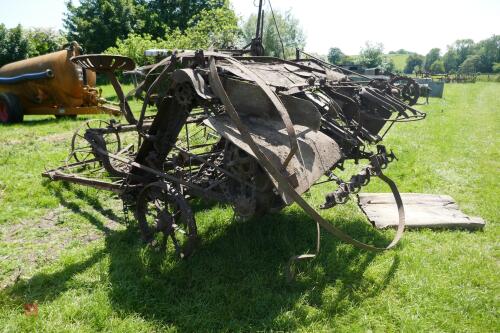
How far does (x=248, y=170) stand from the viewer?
11.0 feet

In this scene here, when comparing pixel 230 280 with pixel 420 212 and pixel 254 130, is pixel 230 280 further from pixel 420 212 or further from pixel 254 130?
pixel 420 212

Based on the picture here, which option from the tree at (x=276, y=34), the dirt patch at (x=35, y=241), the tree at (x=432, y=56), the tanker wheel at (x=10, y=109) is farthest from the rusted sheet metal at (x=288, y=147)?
the tree at (x=432, y=56)

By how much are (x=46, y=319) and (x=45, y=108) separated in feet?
34.0

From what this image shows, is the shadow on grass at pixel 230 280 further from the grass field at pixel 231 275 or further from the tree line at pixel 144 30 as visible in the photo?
the tree line at pixel 144 30

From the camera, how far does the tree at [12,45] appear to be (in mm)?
22062

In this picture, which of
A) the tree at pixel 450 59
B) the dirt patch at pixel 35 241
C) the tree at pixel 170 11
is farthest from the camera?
the tree at pixel 450 59

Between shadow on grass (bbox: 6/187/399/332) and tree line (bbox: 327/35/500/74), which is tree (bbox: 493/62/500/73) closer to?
tree line (bbox: 327/35/500/74)

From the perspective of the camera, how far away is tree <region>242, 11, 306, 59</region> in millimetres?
25469

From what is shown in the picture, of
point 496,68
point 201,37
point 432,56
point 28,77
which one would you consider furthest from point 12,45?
point 432,56

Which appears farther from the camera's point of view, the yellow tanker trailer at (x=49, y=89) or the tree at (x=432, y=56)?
the tree at (x=432, y=56)

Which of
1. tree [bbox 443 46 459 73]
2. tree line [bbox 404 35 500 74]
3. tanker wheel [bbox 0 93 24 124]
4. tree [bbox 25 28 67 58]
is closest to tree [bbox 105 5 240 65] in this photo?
tanker wheel [bbox 0 93 24 124]

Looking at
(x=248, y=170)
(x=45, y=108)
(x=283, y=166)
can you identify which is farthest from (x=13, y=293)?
(x=45, y=108)

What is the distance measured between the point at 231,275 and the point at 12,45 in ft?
81.0

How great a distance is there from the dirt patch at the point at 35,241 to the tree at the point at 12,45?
21.6m
